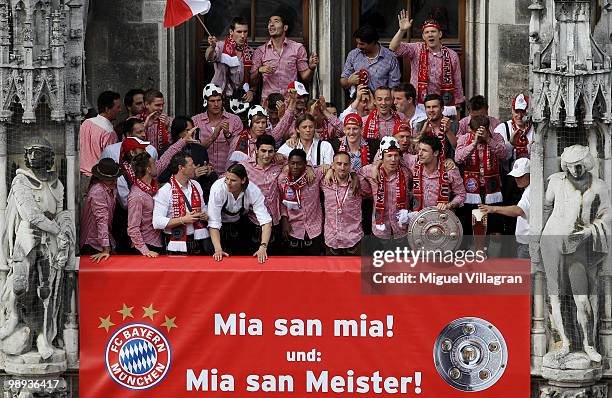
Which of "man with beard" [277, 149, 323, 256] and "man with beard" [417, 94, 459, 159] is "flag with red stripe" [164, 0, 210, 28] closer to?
"man with beard" [277, 149, 323, 256]

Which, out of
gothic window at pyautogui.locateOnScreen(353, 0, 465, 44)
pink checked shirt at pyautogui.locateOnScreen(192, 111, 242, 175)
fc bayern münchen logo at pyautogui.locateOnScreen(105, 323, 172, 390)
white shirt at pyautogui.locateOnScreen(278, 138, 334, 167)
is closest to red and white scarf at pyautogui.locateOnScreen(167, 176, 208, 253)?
fc bayern münchen logo at pyautogui.locateOnScreen(105, 323, 172, 390)

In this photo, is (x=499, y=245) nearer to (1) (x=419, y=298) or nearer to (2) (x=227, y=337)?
(1) (x=419, y=298)

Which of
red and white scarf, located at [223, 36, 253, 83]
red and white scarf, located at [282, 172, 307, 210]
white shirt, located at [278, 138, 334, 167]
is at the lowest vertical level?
red and white scarf, located at [282, 172, 307, 210]

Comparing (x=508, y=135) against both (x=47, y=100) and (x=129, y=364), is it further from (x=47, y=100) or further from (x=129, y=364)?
(x=47, y=100)

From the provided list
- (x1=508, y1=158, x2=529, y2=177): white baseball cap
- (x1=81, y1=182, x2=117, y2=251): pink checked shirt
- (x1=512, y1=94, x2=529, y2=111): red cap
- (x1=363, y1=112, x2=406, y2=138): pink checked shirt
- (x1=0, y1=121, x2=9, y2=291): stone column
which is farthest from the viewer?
(x1=512, y1=94, x2=529, y2=111): red cap

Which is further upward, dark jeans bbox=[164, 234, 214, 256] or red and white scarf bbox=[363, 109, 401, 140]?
red and white scarf bbox=[363, 109, 401, 140]

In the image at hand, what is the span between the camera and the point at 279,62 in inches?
1451

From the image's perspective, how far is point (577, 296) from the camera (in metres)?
33.3

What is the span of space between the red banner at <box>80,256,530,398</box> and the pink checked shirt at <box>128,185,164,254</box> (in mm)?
288

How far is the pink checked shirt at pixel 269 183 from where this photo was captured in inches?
1353

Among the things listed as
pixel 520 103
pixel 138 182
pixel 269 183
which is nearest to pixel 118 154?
pixel 138 182

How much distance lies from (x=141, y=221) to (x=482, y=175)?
416 cm

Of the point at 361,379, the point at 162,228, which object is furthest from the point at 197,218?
the point at 361,379

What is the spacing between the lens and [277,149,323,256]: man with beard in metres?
34.2
